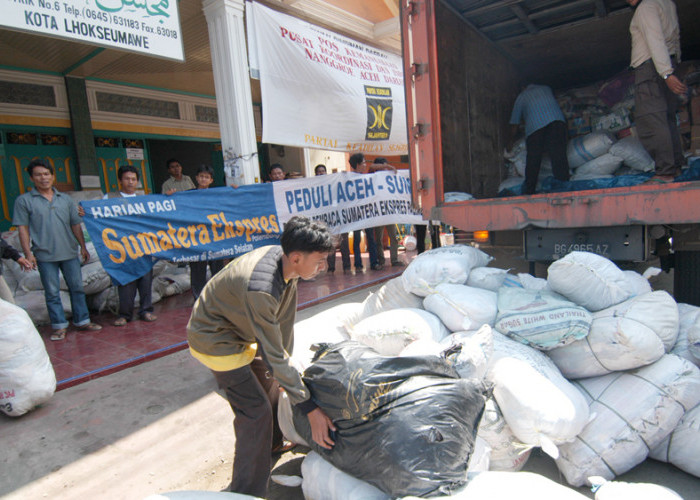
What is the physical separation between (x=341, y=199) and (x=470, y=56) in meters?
2.46

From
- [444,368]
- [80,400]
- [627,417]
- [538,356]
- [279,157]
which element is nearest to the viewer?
[444,368]

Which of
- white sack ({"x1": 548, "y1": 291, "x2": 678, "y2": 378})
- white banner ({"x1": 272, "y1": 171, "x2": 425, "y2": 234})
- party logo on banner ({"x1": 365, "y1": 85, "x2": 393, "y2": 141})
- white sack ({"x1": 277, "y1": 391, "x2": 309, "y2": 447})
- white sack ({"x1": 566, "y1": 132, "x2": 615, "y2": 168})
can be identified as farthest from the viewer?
party logo on banner ({"x1": 365, "y1": 85, "x2": 393, "y2": 141})

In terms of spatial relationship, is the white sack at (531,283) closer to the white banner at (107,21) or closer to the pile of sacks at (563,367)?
the pile of sacks at (563,367)

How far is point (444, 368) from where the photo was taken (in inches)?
63.9

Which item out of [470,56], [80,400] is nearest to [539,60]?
[470,56]

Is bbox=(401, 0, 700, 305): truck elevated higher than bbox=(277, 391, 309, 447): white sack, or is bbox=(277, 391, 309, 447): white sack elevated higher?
bbox=(401, 0, 700, 305): truck

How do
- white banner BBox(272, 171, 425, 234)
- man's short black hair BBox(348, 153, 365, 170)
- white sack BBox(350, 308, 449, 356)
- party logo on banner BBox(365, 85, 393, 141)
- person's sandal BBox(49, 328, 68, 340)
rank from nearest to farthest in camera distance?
white sack BBox(350, 308, 449, 356) → person's sandal BBox(49, 328, 68, 340) → white banner BBox(272, 171, 425, 234) → man's short black hair BBox(348, 153, 365, 170) → party logo on banner BBox(365, 85, 393, 141)

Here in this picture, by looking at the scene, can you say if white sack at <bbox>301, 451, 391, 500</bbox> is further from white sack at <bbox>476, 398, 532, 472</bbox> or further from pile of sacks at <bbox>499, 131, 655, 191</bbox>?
pile of sacks at <bbox>499, 131, 655, 191</bbox>

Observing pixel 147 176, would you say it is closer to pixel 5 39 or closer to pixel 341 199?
pixel 5 39

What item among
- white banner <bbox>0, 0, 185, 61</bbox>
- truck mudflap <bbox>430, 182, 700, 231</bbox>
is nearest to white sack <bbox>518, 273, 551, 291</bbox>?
truck mudflap <bbox>430, 182, 700, 231</bbox>

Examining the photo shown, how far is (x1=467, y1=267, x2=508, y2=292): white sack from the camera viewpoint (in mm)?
2645

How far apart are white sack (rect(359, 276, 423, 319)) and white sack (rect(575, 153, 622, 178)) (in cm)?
268

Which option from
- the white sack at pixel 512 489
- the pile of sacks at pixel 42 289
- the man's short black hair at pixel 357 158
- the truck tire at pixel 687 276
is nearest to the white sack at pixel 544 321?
the white sack at pixel 512 489

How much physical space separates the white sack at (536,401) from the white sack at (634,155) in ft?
9.96
